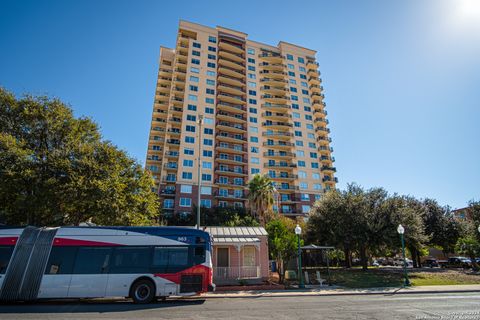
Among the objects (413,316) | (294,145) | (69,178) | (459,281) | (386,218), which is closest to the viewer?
(413,316)

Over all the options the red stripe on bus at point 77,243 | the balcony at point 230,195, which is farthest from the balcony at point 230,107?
the red stripe on bus at point 77,243

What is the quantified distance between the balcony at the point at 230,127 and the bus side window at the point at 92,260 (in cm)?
4952

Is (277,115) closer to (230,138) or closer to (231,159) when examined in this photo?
(230,138)

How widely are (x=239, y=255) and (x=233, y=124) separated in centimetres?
4649

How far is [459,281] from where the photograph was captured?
20.1 m

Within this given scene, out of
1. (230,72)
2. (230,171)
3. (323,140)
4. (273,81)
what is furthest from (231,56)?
(323,140)

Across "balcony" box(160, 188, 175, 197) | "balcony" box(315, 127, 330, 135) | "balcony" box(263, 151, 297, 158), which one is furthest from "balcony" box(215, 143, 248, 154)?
"balcony" box(315, 127, 330, 135)

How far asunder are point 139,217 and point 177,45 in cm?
5837

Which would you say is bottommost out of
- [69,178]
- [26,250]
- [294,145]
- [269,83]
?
[26,250]

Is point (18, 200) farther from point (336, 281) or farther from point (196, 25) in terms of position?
point (196, 25)

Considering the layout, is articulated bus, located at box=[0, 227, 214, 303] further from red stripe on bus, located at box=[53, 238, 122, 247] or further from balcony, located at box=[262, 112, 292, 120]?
balcony, located at box=[262, 112, 292, 120]

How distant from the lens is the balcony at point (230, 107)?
2462 inches

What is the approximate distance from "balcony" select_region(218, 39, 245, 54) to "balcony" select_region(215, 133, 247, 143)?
25970 millimetres

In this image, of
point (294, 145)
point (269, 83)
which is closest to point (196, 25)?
point (269, 83)
